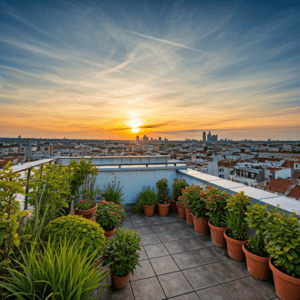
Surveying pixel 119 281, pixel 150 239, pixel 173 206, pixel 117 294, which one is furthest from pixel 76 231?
pixel 173 206

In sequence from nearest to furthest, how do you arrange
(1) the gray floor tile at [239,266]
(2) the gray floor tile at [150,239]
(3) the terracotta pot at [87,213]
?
(1) the gray floor tile at [239,266], (3) the terracotta pot at [87,213], (2) the gray floor tile at [150,239]

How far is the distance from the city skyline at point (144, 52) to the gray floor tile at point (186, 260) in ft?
19.8

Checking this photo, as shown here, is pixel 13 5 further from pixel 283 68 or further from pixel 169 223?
pixel 283 68

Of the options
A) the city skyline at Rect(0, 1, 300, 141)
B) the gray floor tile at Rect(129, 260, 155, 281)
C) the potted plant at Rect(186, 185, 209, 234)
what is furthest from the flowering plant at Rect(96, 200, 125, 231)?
the city skyline at Rect(0, 1, 300, 141)

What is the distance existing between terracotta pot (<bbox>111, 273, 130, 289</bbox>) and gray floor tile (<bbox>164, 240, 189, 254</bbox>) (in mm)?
1142

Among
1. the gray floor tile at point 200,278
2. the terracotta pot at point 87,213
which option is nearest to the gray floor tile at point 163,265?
the gray floor tile at point 200,278

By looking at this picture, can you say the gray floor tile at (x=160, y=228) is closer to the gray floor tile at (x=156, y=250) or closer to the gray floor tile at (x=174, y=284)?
the gray floor tile at (x=156, y=250)

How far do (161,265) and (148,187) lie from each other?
253 centimetres

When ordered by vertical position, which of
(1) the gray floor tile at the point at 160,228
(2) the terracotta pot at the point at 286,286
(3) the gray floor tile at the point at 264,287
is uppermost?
(2) the terracotta pot at the point at 286,286

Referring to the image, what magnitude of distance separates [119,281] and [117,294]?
169mm

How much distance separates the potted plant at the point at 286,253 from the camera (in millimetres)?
1955

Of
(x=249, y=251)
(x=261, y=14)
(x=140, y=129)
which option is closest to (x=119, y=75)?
(x=261, y=14)

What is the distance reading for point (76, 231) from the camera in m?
1.98

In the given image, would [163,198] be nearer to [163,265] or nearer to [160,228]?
[160,228]
